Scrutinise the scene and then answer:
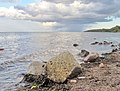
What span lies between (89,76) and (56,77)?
7.88 feet

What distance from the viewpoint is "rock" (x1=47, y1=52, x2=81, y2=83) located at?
55.0ft

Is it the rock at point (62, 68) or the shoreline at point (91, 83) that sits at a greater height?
the rock at point (62, 68)

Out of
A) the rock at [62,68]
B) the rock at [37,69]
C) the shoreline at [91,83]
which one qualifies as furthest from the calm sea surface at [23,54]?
the shoreline at [91,83]

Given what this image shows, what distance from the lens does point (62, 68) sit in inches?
664

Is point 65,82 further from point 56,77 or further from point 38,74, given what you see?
point 38,74

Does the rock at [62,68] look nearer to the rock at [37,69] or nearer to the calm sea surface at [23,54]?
the rock at [37,69]

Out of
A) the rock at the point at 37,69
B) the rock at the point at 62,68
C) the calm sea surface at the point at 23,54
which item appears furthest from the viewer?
the calm sea surface at the point at 23,54

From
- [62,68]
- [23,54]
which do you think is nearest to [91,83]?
[62,68]

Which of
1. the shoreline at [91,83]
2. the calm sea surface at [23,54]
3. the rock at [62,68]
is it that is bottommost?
the calm sea surface at [23,54]

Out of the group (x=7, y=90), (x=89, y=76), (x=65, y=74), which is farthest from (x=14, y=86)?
(x=89, y=76)

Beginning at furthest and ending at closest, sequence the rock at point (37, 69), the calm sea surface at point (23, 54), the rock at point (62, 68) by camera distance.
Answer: the calm sea surface at point (23, 54)
the rock at point (37, 69)
the rock at point (62, 68)

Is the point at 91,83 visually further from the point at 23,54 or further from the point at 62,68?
the point at 23,54

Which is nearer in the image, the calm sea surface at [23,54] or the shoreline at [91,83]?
the shoreline at [91,83]

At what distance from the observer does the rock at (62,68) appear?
1675cm
